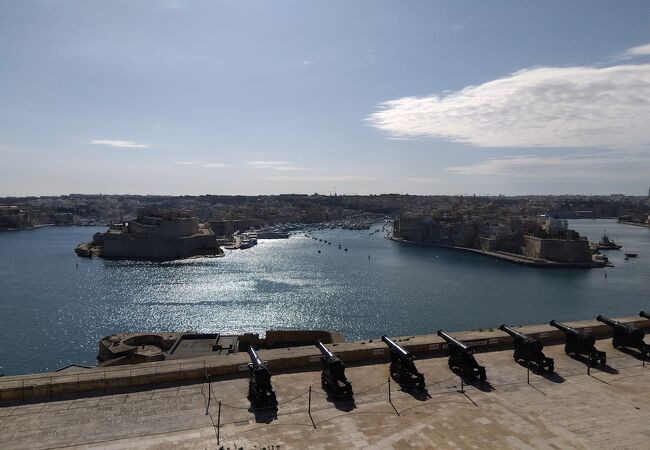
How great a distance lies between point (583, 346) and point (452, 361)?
4098 millimetres

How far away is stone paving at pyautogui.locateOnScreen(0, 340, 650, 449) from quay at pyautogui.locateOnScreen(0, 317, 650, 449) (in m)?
0.02

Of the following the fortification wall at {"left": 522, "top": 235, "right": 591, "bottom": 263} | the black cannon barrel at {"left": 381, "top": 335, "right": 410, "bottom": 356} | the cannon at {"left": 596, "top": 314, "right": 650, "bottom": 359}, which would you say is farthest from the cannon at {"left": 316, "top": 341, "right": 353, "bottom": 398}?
the fortification wall at {"left": 522, "top": 235, "right": 591, "bottom": 263}

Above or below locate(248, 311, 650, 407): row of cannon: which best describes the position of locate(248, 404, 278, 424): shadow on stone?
below

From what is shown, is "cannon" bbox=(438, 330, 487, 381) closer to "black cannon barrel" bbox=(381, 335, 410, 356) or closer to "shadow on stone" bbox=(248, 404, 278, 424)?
"black cannon barrel" bbox=(381, 335, 410, 356)

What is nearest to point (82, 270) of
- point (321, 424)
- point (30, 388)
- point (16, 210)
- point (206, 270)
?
point (206, 270)

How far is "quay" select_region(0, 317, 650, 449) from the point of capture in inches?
338

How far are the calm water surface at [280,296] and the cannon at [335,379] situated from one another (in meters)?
21.4

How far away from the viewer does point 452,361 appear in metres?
11.9

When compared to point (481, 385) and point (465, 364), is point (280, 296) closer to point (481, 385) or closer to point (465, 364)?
point (465, 364)

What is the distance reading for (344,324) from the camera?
35.0m

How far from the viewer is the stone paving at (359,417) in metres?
8.52

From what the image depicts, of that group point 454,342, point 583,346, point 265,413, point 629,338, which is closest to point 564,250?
point 629,338

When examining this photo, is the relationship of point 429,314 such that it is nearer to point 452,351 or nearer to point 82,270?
point 452,351

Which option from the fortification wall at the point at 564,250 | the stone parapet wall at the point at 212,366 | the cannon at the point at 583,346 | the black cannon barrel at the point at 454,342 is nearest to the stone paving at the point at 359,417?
the stone parapet wall at the point at 212,366
